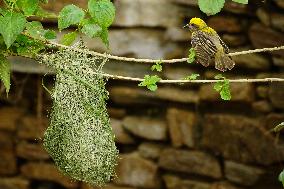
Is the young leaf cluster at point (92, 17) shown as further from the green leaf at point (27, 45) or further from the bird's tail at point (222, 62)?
the bird's tail at point (222, 62)

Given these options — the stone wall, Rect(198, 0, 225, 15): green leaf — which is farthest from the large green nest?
the stone wall

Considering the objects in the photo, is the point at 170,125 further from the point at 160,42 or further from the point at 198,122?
the point at 160,42

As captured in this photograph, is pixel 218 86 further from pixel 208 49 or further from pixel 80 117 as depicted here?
pixel 80 117

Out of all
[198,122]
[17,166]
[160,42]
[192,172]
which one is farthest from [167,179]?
[17,166]

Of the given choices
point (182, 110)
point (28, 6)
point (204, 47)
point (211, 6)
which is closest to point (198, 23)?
point (204, 47)

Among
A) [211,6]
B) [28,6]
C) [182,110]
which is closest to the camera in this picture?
[211,6]

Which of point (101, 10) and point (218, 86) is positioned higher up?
point (101, 10)

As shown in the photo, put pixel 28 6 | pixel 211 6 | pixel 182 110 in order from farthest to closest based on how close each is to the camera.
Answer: pixel 182 110
pixel 28 6
pixel 211 6

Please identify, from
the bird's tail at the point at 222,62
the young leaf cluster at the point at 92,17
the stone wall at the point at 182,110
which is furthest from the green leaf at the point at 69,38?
the stone wall at the point at 182,110
